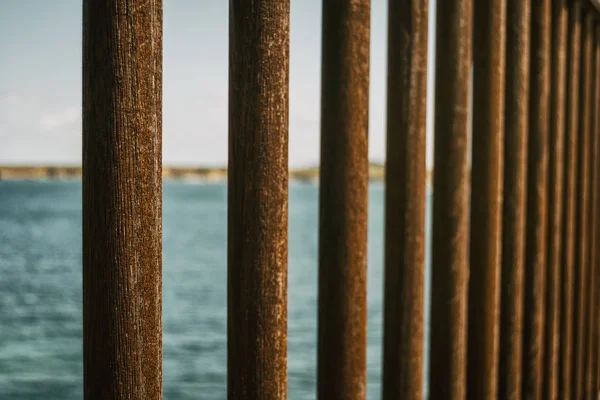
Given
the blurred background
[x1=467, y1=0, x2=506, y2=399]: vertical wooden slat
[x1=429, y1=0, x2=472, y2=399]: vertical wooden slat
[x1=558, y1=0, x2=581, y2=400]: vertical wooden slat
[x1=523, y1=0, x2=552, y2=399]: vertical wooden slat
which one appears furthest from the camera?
the blurred background

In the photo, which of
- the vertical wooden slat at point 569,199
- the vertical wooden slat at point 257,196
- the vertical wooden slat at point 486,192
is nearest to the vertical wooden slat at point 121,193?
the vertical wooden slat at point 257,196

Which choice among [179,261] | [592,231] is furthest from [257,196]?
[179,261]

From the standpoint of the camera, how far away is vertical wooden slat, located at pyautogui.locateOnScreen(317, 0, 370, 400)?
153 cm

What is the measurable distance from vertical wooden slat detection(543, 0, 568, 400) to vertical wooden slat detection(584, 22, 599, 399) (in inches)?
29.0

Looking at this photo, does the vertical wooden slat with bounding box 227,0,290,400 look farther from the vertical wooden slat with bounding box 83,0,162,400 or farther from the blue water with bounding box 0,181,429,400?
the blue water with bounding box 0,181,429,400

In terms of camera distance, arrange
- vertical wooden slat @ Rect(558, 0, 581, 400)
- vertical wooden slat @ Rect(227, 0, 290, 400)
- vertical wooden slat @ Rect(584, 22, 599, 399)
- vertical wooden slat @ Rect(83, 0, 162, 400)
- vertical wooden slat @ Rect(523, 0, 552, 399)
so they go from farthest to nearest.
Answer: vertical wooden slat @ Rect(584, 22, 599, 399) < vertical wooden slat @ Rect(558, 0, 581, 400) < vertical wooden slat @ Rect(523, 0, 552, 399) < vertical wooden slat @ Rect(227, 0, 290, 400) < vertical wooden slat @ Rect(83, 0, 162, 400)

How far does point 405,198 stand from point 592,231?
227 centimetres

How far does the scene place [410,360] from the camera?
72.1 inches

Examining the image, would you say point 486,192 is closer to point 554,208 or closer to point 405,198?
point 405,198

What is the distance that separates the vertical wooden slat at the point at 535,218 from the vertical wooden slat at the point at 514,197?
98 millimetres

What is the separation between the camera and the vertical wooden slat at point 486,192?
2.21m

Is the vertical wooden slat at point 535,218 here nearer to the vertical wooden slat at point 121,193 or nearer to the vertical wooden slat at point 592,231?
the vertical wooden slat at point 592,231

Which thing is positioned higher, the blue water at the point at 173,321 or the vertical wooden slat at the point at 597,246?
the vertical wooden slat at the point at 597,246

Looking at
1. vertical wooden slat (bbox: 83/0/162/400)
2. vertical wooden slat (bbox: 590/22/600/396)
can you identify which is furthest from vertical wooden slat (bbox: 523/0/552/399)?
vertical wooden slat (bbox: 83/0/162/400)
